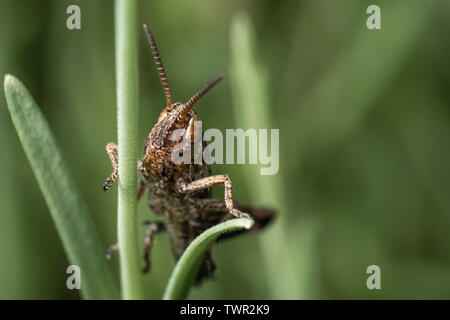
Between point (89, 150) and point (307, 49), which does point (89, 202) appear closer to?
point (89, 150)

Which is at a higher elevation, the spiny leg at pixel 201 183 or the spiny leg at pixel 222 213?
the spiny leg at pixel 201 183

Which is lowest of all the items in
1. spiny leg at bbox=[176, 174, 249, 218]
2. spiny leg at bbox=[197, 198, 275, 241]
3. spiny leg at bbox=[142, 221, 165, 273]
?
spiny leg at bbox=[142, 221, 165, 273]

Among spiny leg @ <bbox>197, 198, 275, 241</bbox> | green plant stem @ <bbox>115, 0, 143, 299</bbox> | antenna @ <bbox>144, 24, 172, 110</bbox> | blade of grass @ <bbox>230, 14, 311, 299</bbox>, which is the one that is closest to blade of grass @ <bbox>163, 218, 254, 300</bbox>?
green plant stem @ <bbox>115, 0, 143, 299</bbox>

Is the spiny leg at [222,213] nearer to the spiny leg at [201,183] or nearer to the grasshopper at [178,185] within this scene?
the grasshopper at [178,185]

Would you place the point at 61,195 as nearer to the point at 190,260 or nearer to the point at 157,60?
the point at 190,260

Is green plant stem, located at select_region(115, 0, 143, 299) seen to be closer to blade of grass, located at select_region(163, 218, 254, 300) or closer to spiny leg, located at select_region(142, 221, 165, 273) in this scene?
blade of grass, located at select_region(163, 218, 254, 300)

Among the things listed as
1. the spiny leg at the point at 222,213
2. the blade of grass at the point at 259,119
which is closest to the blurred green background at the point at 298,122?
the blade of grass at the point at 259,119
